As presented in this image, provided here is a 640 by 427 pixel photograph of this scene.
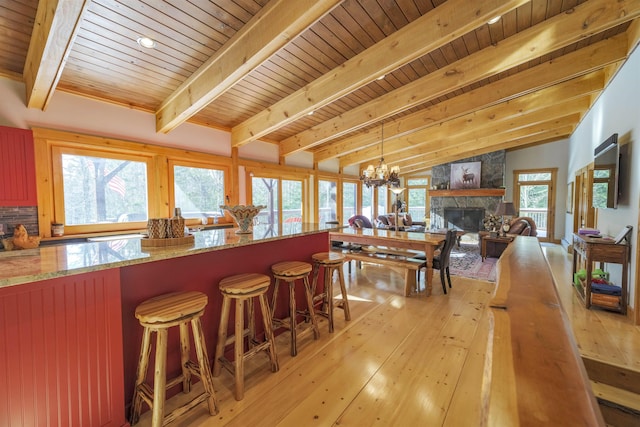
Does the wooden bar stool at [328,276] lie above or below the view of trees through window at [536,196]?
below

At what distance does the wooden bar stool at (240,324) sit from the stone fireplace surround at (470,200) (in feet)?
28.1

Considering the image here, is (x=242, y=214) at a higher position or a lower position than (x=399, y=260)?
higher

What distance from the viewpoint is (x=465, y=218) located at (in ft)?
29.8

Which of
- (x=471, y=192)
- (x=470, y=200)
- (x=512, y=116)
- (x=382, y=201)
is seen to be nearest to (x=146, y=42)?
(x=512, y=116)

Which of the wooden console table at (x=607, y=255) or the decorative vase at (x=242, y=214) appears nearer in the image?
the decorative vase at (x=242, y=214)

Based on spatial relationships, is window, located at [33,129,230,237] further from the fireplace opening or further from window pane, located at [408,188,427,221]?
window pane, located at [408,188,427,221]

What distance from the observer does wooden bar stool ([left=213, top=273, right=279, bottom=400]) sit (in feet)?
6.01

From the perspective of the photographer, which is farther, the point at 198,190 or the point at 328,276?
the point at 198,190

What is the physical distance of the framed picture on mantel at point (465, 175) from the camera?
8906 mm

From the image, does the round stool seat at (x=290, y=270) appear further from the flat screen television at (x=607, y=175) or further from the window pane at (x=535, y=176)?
the window pane at (x=535, y=176)

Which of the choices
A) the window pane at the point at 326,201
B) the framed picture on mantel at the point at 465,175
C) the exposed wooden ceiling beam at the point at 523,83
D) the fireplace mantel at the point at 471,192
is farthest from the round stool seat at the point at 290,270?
the framed picture on mantel at the point at 465,175

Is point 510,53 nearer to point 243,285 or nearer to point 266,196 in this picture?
point 243,285

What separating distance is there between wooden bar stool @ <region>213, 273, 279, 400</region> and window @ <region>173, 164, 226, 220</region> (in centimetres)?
276

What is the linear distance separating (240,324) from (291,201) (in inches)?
183
